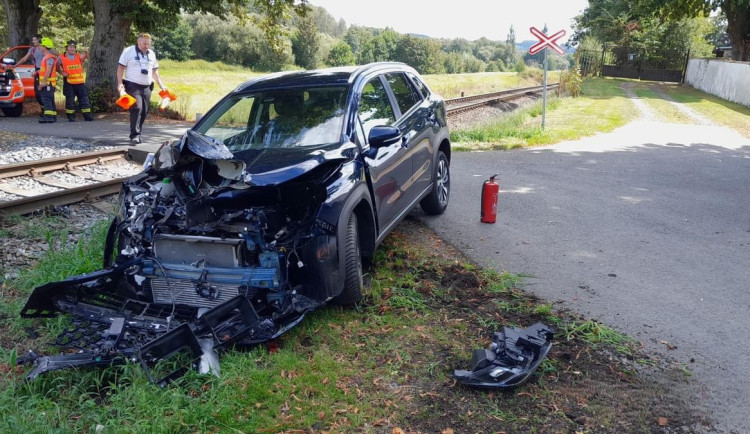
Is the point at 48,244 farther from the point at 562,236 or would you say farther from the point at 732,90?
the point at 732,90

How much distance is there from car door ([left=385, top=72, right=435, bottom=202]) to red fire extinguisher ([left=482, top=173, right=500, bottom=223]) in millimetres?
780

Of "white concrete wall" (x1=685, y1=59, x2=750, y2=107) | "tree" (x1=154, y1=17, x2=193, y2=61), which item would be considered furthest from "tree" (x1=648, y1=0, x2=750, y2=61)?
"tree" (x1=154, y1=17, x2=193, y2=61)

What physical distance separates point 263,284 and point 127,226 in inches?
45.0

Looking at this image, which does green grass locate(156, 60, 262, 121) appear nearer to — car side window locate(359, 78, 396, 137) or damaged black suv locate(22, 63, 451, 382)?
car side window locate(359, 78, 396, 137)

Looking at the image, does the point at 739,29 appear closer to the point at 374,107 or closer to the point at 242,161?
the point at 374,107

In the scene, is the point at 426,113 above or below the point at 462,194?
above

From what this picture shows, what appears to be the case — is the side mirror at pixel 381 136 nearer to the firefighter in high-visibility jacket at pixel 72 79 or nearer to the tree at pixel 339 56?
the firefighter in high-visibility jacket at pixel 72 79

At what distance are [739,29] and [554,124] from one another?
26.1 metres

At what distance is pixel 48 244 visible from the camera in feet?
20.3

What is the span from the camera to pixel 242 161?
430 centimetres

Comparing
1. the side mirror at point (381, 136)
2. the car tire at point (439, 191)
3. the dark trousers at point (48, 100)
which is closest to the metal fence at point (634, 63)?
the dark trousers at point (48, 100)

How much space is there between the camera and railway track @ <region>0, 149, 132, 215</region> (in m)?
7.06

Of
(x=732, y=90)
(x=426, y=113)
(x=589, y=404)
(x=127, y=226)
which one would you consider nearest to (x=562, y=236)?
(x=426, y=113)

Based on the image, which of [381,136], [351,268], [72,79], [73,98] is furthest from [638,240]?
[73,98]
